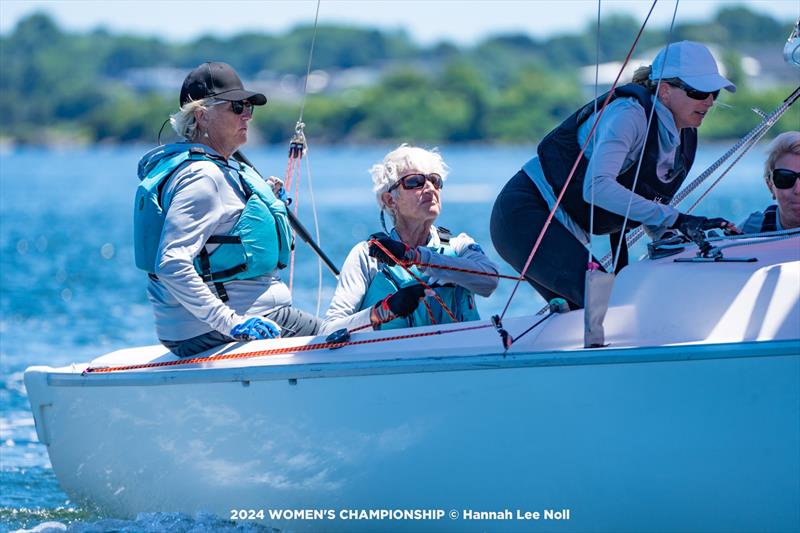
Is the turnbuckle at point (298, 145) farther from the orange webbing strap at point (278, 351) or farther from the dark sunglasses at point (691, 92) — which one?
the dark sunglasses at point (691, 92)

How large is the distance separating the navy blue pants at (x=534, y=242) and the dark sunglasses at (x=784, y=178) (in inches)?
25.7

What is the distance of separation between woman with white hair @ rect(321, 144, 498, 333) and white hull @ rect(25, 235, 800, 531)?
0.28m

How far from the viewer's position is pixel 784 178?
4.16 meters

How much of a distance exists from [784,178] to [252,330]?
1678 mm

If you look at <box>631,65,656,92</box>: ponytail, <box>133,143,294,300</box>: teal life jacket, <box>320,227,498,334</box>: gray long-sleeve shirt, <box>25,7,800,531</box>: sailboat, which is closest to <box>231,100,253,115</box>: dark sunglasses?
<box>133,143,294,300</box>: teal life jacket

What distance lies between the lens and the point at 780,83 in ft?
189

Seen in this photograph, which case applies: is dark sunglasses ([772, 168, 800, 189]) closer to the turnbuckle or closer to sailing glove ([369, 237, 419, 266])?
sailing glove ([369, 237, 419, 266])

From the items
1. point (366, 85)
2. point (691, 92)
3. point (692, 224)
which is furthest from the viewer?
point (366, 85)

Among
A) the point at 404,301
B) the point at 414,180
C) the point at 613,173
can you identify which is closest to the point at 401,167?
the point at 414,180

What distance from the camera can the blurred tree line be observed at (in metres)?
Result: 70.1

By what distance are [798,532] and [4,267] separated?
15269mm

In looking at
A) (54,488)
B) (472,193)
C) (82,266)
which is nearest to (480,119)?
(472,193)

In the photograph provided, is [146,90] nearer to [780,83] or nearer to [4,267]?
[780,83]

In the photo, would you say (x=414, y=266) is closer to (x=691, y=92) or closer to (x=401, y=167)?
(x=401, y=167)
